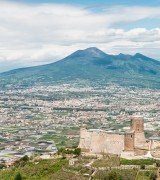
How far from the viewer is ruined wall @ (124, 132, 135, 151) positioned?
171ft

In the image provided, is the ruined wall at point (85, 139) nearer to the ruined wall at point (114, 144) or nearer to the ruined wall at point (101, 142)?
the ruined wall at point (101, 142)

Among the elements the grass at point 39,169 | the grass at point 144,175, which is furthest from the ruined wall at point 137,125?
the grass at point 39,169

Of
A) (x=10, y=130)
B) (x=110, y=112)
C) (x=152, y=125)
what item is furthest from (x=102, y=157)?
(x=110, y=112)

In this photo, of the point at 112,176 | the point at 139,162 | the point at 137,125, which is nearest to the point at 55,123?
the point at 137,125

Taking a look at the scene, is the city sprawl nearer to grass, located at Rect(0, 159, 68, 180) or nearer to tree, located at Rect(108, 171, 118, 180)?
grass, located at Rect(0, 159, 68, 180)

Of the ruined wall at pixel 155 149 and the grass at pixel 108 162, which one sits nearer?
the grass at pixel 108 162

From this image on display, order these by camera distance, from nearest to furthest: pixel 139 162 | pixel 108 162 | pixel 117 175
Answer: pixel 117 175
pixel 139 162
pixel 108 162

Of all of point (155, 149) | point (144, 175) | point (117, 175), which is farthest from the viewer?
point (155, 149)

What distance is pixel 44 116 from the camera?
6855 inches

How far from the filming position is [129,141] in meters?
52.3

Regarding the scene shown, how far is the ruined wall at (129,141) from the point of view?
2049 inches

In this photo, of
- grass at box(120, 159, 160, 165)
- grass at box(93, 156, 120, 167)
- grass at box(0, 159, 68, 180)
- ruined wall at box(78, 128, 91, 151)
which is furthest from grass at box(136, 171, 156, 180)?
ruined wall at box(78, 128, 91, 151)

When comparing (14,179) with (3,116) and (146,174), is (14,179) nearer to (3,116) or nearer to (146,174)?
(146,174)

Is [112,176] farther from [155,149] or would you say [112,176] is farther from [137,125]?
[155,149]
